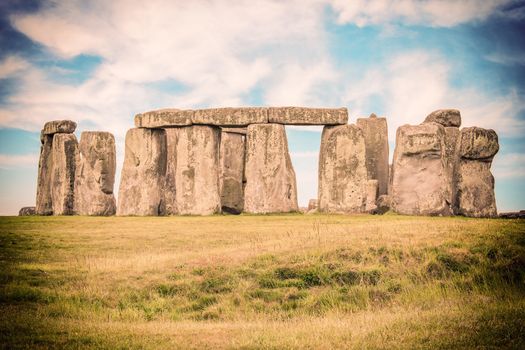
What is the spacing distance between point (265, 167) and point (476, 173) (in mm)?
8703

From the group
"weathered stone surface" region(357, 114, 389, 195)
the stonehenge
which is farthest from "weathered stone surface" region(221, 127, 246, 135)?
"weathered stone surface" region(357, 114, 389, 195)

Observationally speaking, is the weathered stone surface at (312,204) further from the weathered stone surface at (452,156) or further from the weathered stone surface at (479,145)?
the weathered stone surface at (479,145)

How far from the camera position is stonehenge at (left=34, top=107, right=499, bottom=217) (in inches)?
891

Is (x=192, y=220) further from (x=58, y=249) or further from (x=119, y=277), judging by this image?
(x=119, y=277)

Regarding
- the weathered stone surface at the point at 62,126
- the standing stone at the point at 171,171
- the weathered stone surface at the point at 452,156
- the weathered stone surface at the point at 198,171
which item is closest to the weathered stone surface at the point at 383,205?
the weathered stone surface at the point at 452,156

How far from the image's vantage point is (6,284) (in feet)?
34.8

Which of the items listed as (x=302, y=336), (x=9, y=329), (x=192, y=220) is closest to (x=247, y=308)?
(x=302, y=336)

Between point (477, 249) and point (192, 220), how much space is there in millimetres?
11220

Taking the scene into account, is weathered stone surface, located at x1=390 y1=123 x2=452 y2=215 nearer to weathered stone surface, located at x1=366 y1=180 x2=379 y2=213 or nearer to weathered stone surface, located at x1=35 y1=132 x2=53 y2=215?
weathered stone surface, located at x1=366 y1=180 x2=379 y2=213

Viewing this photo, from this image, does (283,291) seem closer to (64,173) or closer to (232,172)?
(232,172)

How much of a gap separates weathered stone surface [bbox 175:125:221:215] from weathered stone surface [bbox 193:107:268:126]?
48 centimetres

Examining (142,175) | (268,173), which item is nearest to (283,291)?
(268,173)

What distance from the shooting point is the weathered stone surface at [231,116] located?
76.1 feet

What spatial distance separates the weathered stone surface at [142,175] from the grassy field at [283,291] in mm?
9453
